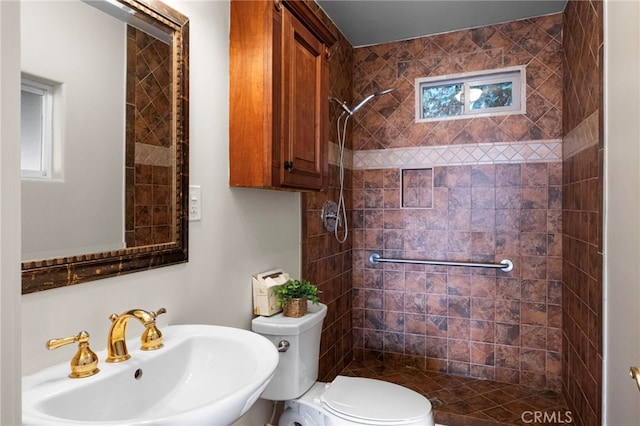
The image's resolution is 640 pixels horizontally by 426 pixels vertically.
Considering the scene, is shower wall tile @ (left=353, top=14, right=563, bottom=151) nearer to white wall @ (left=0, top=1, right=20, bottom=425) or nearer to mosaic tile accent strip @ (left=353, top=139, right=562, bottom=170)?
mosaic tile accent strip @ (left=353, top=139, right=562, bottom=170)

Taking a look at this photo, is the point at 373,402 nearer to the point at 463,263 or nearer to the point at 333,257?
the point at 333,257

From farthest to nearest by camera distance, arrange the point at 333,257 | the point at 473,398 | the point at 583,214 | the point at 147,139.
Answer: the point at 333,257
the point at 473,398
the point at 583,214
the point at 147,139

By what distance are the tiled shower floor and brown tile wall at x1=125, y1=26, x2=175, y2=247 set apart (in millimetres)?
1926

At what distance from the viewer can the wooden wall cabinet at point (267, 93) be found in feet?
4.75

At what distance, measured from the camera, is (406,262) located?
9.08 feet

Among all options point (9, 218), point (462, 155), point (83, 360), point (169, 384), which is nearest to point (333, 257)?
point (462, 155)

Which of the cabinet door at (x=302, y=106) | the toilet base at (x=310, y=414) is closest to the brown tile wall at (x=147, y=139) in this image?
the cabinet door at (x=302, y=106)

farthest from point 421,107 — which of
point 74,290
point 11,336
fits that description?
point 11,336

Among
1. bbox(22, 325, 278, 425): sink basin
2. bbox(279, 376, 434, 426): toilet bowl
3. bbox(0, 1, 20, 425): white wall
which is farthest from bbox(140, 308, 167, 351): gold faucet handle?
bbox(279, 376, 434, 426): toilet bowl

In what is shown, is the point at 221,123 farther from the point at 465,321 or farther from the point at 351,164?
the point at 465,321

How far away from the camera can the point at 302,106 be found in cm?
166

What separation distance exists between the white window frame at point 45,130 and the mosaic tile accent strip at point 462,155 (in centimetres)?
223

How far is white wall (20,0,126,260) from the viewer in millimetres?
895

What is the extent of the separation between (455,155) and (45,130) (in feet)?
7.83
